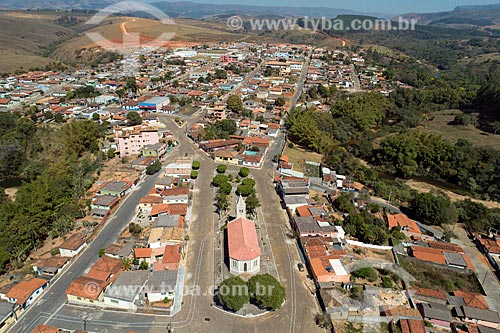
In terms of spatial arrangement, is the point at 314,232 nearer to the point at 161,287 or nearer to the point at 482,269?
the point at 161,287

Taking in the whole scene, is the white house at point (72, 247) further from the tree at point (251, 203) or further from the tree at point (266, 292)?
the tree at point (266, 292)

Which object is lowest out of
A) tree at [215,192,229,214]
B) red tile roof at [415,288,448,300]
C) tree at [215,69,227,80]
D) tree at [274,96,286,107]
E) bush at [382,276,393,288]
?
red tile roof at [415,288,448,300]

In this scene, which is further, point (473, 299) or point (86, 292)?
point (473, 299)

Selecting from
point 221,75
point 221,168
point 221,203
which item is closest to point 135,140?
point 221,168

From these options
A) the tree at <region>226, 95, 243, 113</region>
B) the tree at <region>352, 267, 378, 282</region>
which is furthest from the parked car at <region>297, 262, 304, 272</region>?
the tree at <region>226, 95, 243, 113</region>

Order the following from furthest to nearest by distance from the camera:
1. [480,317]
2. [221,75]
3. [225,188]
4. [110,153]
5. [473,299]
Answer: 1. [221,75]
2. [110,153]
3. [225,188]
4. [473,299]
5. [480,317]

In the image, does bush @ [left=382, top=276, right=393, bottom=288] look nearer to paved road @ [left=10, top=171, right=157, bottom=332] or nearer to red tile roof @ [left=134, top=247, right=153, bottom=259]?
red tile roof @ [left=134, top=247, right=153, bottom=259]

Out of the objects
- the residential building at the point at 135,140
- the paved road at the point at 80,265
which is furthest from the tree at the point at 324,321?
the residential building at the point at 135,140
